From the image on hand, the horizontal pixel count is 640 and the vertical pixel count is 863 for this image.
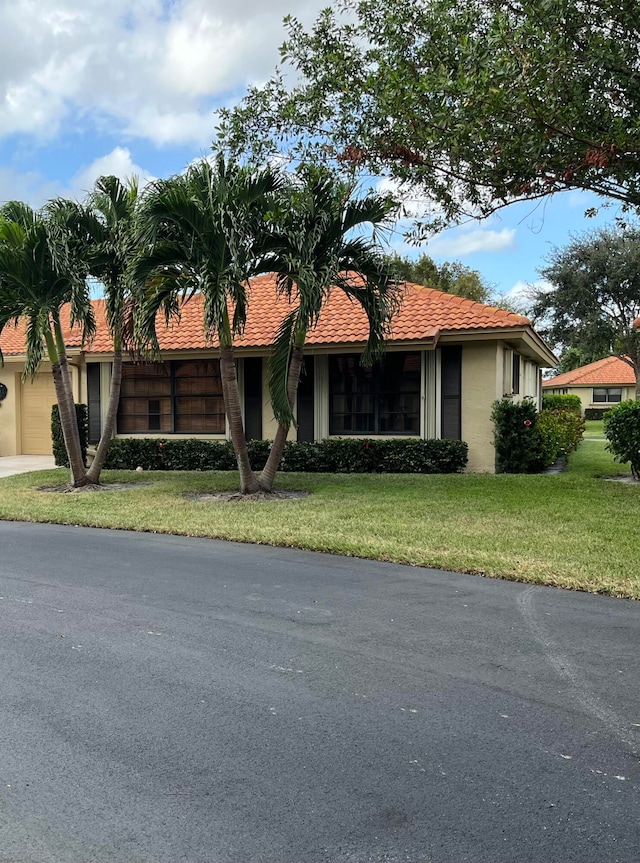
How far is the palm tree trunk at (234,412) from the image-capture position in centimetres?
1127

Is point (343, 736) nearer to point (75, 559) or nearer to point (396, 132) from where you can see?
point (75, 559)

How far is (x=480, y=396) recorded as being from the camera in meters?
14.2

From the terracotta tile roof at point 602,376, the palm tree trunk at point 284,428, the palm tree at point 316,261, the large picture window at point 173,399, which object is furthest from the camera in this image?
the terracotta tile roof at point 602,376

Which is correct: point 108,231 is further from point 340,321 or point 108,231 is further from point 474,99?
point 474,99

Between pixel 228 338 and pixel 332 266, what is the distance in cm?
215

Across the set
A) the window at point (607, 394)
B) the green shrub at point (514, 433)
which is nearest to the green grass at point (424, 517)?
the green shrub at point (514, 433)

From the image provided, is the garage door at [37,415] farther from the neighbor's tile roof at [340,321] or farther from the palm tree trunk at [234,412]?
the palm tree trunk at [234,412]

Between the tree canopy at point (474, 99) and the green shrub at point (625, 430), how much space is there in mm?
4512

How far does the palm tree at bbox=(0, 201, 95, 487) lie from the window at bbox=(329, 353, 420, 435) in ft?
18.4

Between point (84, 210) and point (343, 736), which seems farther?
point (84, 210)

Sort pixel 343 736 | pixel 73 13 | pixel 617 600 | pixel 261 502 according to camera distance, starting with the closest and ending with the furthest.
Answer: pixel 343 736 < pixel 617 600 < pixel 73 13 < pixel 261 502

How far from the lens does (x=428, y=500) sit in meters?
10.6

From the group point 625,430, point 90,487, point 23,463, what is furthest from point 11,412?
point 625,430

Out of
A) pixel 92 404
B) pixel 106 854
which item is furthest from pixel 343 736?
pixel 92 404
